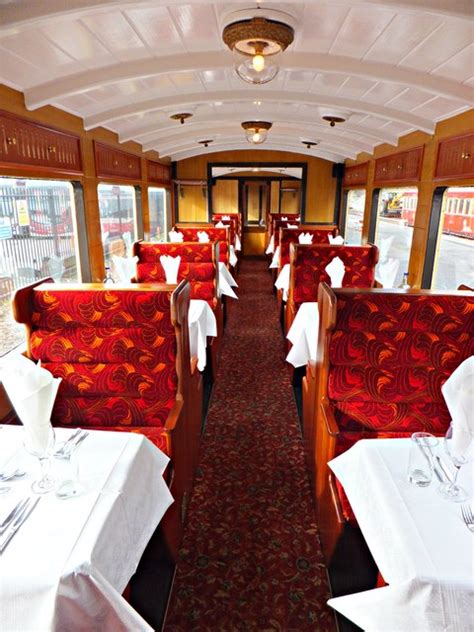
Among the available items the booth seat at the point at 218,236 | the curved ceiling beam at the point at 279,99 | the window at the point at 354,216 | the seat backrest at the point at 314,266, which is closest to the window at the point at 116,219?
the booth seat at the point at 218,236

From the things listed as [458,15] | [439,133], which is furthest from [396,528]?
[439,133]

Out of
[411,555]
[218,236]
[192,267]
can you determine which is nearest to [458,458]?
[411,555]

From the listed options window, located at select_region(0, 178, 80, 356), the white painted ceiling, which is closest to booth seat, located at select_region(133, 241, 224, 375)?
window, located at select_region(0, 178, 80, 356)

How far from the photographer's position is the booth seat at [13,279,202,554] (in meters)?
2.18

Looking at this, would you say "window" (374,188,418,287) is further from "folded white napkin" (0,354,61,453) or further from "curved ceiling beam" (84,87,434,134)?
"folded white napkin" (0,354,61,453)

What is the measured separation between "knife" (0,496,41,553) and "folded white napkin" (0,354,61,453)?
0.53 feet

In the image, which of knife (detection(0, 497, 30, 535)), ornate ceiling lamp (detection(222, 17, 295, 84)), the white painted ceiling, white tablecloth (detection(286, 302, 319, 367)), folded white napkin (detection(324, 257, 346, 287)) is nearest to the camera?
knife (detection(0, 497, 30, 535))

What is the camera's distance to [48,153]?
3.63m

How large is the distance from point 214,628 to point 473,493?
1.21 m

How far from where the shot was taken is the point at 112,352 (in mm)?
2209

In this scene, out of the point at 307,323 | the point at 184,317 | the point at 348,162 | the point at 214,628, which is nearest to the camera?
the point at 214,628

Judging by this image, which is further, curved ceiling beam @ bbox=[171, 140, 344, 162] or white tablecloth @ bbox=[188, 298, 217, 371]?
curved ceiling beam @ bbox=[171, 140, 344, 162]

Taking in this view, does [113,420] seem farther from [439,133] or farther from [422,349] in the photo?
[439,133]

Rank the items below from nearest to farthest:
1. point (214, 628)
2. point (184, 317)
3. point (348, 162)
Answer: point (214, 628) → point (184, 317) → point (348, 162)
